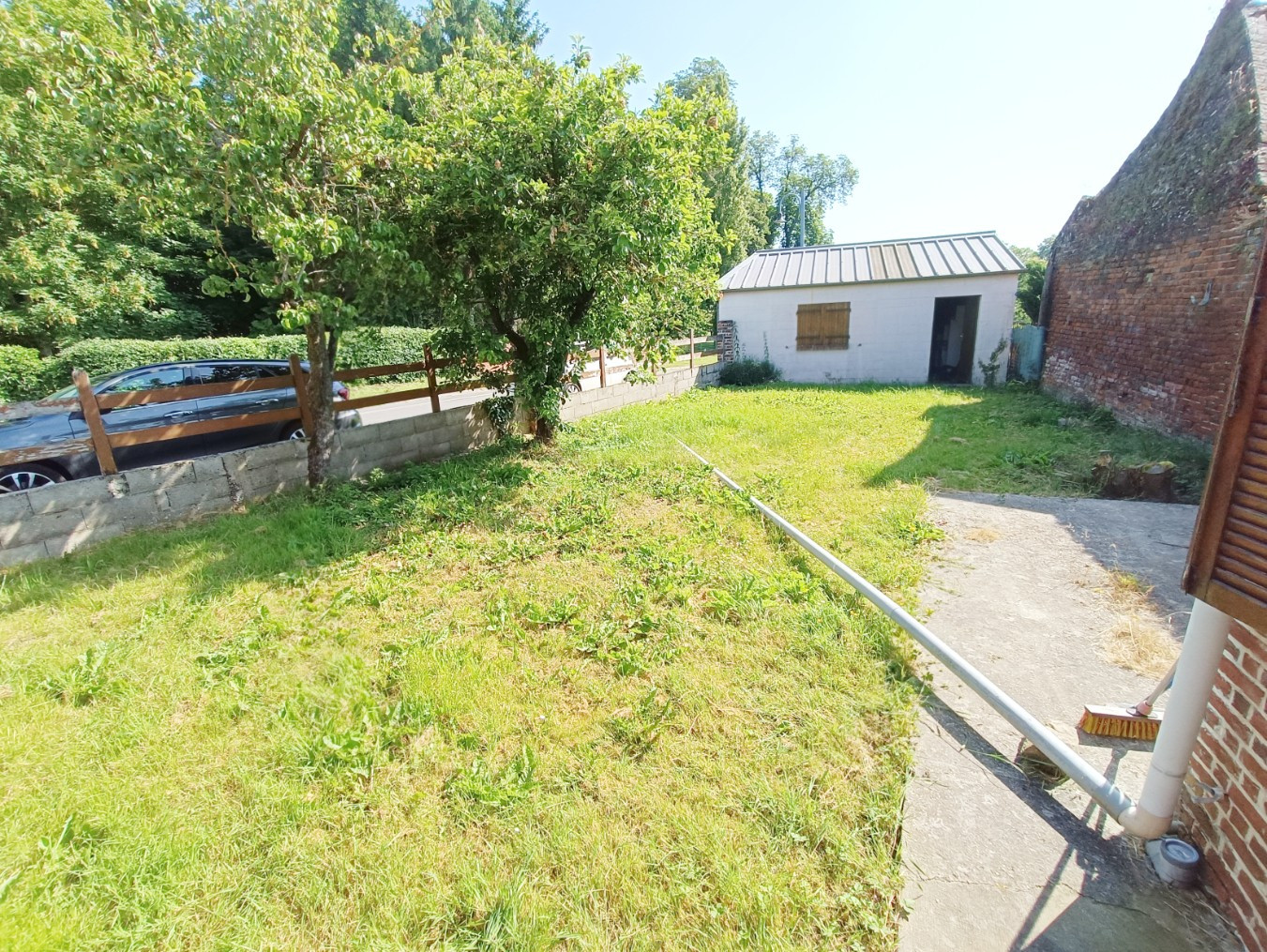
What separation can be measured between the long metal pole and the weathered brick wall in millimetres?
5026

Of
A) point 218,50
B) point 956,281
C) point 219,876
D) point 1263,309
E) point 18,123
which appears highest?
point 18,123

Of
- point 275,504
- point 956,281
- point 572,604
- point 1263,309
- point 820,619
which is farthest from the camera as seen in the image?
point 956,281

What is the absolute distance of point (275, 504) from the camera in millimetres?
5203

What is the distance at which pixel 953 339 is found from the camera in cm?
1489

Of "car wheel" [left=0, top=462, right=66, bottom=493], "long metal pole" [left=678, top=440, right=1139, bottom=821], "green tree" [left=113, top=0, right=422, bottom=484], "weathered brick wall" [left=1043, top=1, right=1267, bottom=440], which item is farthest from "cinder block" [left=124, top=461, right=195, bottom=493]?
"weathered brick wall" [left=1043, top=1, right=1267, bottom=440]

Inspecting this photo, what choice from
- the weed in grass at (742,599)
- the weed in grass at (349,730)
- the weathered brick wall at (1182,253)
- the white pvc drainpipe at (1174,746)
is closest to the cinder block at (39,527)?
the weed in grass at (349,730)

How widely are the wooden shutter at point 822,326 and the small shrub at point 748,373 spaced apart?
89 cm

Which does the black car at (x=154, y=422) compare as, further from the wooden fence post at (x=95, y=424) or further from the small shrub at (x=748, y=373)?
the small shrub at (x=748, y=373)

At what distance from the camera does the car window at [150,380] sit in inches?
225

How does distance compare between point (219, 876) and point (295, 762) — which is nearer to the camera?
point (219, 876)

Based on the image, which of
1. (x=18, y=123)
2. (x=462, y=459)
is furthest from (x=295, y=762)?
(x=18, y=123)

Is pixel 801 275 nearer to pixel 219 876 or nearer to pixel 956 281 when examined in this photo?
pixel 956 281

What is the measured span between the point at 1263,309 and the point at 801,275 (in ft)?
44.7

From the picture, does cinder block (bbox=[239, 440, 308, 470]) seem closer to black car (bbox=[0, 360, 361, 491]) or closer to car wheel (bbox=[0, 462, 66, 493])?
black car (bbox=[0, 360, 361, 491])
